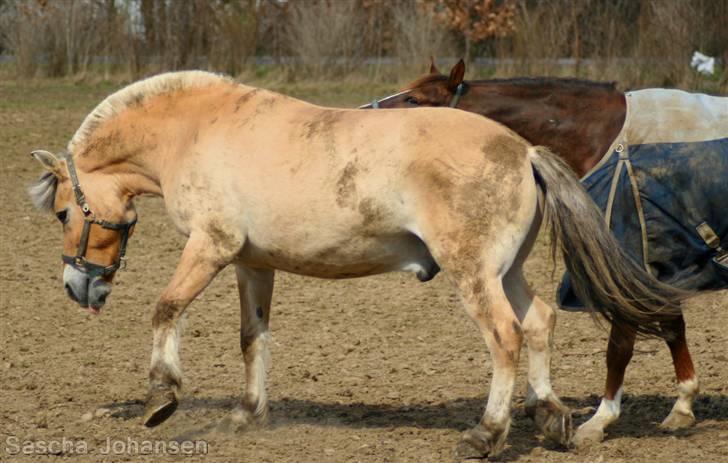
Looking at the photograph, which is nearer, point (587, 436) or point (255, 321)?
point (587, 436)

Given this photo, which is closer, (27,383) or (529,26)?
(27,383)

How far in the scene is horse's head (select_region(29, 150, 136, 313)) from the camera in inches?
216

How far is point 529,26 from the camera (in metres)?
18.2

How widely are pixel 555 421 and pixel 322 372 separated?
1.76 metres

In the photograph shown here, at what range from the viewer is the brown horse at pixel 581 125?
546cm

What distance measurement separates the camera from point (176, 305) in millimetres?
5195

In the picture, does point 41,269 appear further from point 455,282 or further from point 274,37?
point 274,37

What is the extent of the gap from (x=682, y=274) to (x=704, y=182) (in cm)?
41

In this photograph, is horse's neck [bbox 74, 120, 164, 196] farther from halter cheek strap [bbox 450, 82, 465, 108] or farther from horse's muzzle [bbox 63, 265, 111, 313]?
halter cheek strap [bbox 450, 82, 465, 108]

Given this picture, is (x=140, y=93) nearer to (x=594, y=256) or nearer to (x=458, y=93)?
(x=458, y=93)

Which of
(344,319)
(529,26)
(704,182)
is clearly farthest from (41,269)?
(529,26)

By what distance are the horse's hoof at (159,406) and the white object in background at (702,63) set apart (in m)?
12.9

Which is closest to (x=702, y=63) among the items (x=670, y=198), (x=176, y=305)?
(x=670, y=198)

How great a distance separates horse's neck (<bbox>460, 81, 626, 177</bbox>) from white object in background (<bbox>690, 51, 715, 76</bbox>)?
37.5ft
